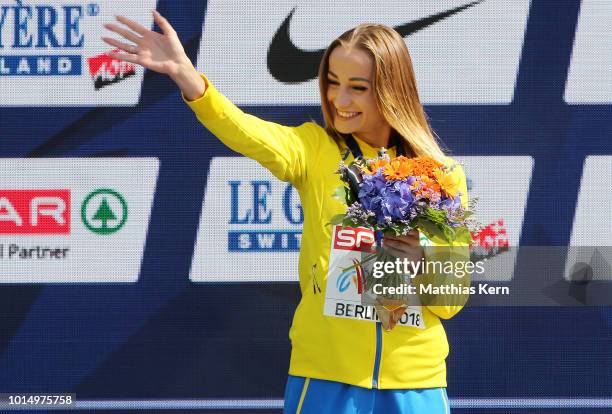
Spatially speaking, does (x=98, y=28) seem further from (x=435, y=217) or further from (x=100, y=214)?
(x=435, y=217)

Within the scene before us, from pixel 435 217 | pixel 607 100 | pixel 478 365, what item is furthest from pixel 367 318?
pixel 607 100

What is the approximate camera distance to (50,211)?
411 centimetres

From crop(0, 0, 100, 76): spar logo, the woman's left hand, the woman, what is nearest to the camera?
the woman's left hand

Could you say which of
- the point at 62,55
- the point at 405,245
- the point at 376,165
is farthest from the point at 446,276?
the point at 62,55

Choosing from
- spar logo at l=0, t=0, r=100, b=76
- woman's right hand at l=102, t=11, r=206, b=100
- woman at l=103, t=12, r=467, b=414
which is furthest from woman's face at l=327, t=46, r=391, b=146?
spar logo at l=0, t=0, r=100, b=76

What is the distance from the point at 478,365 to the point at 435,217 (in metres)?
1.66

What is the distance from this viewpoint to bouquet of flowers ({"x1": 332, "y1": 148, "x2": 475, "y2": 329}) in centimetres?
265

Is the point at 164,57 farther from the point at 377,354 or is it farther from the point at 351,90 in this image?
the point at 377,354

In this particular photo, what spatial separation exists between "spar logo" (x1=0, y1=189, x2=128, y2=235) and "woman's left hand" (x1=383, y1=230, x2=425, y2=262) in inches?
66.5

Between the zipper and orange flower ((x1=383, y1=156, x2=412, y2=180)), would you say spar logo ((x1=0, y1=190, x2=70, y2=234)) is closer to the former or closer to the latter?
the zipper

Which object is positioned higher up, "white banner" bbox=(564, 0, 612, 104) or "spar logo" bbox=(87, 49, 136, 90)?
"white banner" bbox=(564, 0, 612, 104)

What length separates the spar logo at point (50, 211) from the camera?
4102 millimetres

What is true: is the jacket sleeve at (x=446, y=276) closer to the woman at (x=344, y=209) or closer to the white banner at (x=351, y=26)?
the woman at (x=344, y=209)

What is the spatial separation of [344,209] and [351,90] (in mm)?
347
